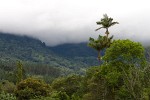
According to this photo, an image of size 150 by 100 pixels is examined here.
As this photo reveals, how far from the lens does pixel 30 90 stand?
89.6 meters

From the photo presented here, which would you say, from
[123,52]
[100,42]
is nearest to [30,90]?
[100,42]

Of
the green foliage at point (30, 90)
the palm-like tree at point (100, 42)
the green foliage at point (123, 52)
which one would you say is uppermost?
the palm-like tree at point (100, 42)

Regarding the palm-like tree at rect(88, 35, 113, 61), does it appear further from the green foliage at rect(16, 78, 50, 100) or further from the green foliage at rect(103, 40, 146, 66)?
the green foliage at rect(16, 78, 50, 100)

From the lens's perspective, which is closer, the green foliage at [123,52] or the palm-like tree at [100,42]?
the green foliage at [123,52]

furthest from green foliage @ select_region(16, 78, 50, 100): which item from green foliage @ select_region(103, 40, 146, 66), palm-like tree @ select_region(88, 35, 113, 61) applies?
green foliage @ select_region(103, 40, 146, 66)

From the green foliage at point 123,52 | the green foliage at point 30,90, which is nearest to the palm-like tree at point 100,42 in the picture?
the green foliage at point 123,52

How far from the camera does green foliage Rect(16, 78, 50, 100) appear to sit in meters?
88.8

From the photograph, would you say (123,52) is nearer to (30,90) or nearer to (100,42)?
(100,42)

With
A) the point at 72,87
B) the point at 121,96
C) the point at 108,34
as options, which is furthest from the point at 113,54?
the point at 72,87

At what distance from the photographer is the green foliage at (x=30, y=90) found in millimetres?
88812

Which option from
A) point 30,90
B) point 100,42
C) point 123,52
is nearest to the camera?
point 123,52

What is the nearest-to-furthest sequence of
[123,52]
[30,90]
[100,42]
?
[123,52], [100,42], [30,90]

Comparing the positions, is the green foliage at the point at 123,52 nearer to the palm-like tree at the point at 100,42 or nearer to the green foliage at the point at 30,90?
the palm-like tree at the point at 100,42

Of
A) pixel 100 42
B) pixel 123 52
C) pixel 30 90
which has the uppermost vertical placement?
pixel 100 42
